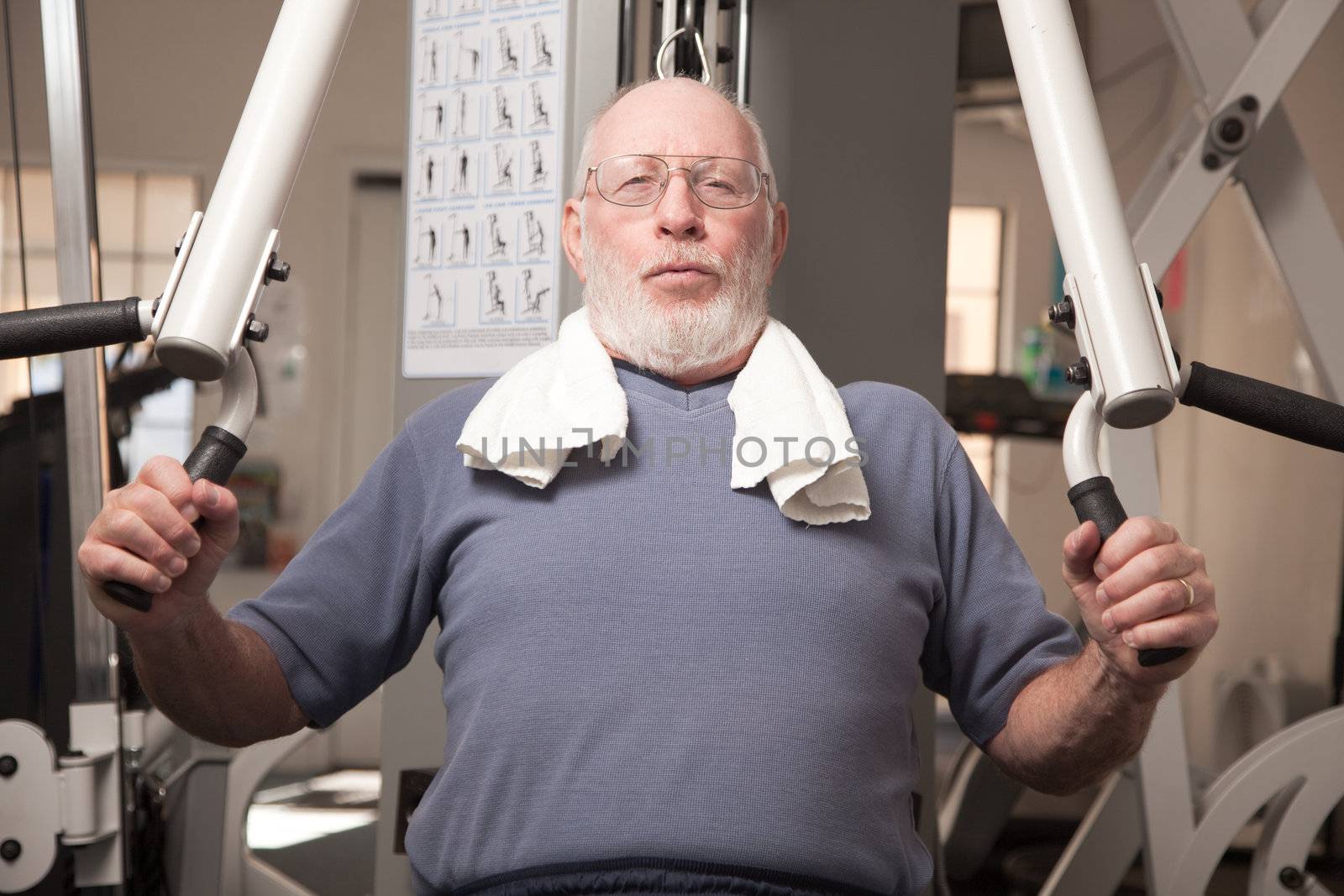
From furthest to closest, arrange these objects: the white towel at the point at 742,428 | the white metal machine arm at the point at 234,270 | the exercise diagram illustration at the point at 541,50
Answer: the exercise diagram illustration at the point at 541,50
the white towel at the point at 742,428
the white metal machine arm at the point at 234,270

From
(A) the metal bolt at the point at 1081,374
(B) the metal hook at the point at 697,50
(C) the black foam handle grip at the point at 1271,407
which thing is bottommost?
(C) the black foam handle grip at the point at 1271,407

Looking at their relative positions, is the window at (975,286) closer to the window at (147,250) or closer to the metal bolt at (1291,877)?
the window at (147,250)

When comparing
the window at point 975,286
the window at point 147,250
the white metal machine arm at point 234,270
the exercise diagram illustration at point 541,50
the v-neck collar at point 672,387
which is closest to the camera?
the white metal machine arm at point 234,270

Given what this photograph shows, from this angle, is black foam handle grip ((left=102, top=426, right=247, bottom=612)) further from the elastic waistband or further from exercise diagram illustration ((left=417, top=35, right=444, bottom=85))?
exercise diagram illustration ((left=417, top=35, right=444, bottom=85))

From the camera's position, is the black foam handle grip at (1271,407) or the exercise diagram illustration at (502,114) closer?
the black foam handle grip at (1271,407)

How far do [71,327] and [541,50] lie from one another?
0.89m

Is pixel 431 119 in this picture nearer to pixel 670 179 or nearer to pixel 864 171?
pixel 670 179

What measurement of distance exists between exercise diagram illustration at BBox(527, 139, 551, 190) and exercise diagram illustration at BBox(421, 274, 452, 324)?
17 cm

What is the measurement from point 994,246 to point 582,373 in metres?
4.26

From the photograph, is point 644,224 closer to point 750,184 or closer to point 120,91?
point 750,184

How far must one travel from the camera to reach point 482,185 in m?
1.44

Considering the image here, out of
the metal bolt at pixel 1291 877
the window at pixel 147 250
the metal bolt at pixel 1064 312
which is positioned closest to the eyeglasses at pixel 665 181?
the metal bolt at pixel 1064 312

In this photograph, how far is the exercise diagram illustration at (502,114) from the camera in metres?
1.43

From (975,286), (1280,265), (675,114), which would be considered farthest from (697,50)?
(975,286)
